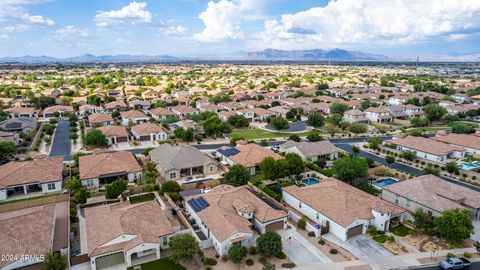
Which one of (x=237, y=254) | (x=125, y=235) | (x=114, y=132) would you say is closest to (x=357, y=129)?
(x=114, y=132)

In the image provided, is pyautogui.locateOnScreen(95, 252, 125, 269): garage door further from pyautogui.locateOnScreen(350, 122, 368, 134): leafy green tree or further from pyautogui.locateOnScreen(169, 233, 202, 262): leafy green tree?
pyautogui.locateOnScreen(350, 122, 368, 134): leafy green tree

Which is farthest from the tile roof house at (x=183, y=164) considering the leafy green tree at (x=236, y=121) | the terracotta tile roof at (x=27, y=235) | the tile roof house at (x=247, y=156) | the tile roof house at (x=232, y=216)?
the leafy green tree at (x=236, y=121)

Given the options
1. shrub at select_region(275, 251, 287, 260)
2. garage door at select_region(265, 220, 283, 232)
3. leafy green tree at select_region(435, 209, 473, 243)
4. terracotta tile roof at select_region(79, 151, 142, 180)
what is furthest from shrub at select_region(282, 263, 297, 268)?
terracotta tile roof at select_region(79, 151, 142, 180)

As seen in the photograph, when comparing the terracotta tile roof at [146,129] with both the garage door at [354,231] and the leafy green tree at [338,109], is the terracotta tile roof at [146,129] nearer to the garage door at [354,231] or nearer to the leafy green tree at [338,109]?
the garage door at [354,231]

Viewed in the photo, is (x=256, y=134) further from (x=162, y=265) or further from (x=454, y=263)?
(x=454, y=263)

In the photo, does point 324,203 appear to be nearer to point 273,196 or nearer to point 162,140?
point 273,196

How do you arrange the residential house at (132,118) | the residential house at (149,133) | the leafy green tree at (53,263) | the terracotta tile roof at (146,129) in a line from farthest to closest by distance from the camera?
the residential house at (132,118) < the terracotta tile roof at (146,129) < the residential house at (149,133) < the leafy green tree at (53,263)
